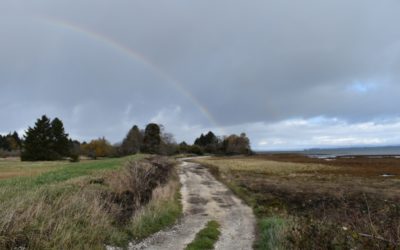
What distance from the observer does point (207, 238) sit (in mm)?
13742

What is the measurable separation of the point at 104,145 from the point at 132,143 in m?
26.8

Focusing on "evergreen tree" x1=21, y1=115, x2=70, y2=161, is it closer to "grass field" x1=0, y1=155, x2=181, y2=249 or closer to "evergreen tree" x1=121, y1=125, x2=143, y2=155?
"evergreen tree" x1=121, y1=125, x2=143, y2=155

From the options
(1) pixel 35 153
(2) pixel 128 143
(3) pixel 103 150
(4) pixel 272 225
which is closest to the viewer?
(4) pixel 272 225

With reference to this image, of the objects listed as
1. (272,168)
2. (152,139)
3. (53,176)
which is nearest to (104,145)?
(152,139)

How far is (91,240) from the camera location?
10.5 metres

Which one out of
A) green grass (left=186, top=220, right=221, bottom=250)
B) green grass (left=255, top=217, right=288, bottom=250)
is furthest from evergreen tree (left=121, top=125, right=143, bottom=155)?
green grass (left=255, top=217, right=288, bottom=250)

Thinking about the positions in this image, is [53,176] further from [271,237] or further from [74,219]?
[271,237]

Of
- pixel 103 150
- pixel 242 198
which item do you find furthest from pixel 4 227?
pixel 103 150

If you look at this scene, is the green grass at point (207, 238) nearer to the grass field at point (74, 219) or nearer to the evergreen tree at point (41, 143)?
the grass field at point (74, 219)

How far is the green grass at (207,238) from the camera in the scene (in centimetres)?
1264

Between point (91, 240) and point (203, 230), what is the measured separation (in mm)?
5772

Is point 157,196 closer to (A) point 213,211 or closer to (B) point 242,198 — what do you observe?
(A) point 213,211

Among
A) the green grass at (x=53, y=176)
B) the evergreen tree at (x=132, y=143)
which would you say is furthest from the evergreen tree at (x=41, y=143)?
the green grass at (x=53, y=176)

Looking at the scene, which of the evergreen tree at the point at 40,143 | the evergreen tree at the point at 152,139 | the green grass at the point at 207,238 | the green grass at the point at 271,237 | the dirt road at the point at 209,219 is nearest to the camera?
the green grass at the point at 271,237
